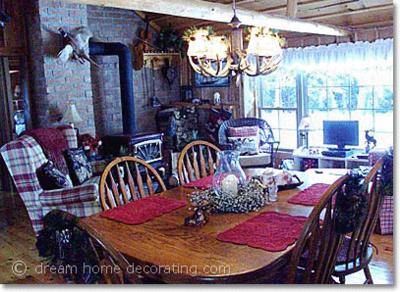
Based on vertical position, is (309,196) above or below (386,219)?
above

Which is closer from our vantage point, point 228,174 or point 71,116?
point 228,174

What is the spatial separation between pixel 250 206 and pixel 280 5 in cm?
381

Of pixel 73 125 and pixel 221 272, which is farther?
pixel 73 125

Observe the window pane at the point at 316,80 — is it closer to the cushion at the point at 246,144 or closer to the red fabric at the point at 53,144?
the cushion at the point at 246,144

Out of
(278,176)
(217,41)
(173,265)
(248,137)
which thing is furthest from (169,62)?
(173,265)

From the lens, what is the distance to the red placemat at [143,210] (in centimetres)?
229

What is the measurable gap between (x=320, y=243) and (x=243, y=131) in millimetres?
4117

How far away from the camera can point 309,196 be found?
2512 millimetres

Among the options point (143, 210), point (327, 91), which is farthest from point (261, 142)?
point (143, 210)

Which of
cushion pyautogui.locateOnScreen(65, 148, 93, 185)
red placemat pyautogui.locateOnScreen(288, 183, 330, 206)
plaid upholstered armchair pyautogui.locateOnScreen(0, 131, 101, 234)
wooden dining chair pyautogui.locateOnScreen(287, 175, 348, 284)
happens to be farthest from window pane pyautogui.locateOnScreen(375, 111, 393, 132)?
wooden dining chair pyautogui.locateOnScreen(287, 175, 348, 284)

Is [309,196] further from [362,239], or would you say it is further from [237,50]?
[237,50]

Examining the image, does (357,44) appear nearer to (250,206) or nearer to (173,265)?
(250,206)

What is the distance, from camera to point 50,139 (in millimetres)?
4594

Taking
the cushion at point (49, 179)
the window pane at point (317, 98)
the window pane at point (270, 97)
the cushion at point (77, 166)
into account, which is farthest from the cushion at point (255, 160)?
the cushion at point (49, 179)
